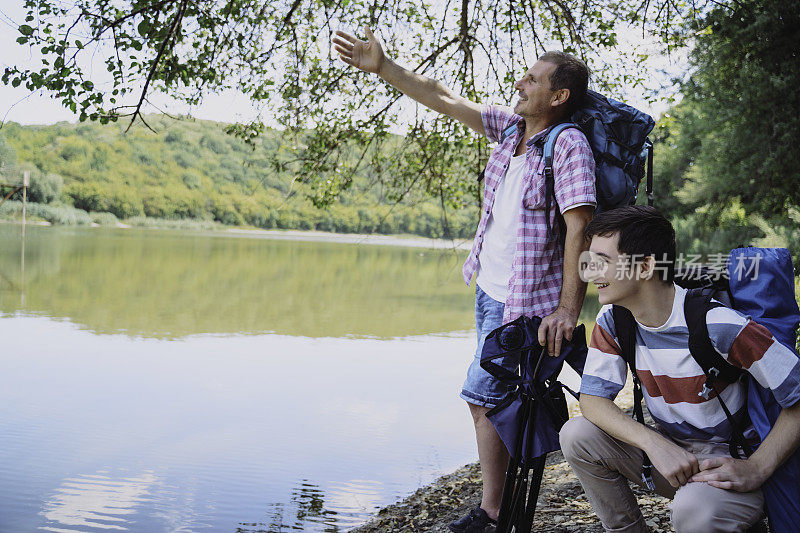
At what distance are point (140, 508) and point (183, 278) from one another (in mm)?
22202

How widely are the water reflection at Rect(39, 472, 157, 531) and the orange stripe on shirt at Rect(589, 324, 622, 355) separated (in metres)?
3.75

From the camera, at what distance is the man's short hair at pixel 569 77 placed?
9.42ft

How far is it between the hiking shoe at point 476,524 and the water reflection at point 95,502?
2791 millimetres

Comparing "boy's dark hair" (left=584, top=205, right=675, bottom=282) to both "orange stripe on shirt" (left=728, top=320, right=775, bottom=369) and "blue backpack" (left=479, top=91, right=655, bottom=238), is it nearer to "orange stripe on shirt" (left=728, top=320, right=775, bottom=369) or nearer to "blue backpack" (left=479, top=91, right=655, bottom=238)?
"orange stripe on shirt" (left=728, top=320, right=775, bottom=369)

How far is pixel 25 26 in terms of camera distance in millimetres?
4270

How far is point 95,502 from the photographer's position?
207 inches

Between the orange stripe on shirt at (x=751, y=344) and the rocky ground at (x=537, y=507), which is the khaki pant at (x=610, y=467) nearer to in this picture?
the orange stripe on shirt at (x=751, y=344)

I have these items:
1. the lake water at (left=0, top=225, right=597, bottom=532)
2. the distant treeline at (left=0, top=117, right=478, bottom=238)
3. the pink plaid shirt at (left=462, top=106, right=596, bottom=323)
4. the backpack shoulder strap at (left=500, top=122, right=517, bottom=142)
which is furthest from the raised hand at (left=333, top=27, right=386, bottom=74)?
the distant treeline at (left=0, top=117, right=478, bottom=238)

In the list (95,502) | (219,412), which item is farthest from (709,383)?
(219,412)

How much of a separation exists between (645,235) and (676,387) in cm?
46

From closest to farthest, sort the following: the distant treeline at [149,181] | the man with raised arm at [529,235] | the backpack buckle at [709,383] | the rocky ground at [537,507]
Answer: the backpack buckle at [709,383] < the man with raised arm at [529,235] < the rocky ground at [537,507] < the distant treeline at [149,181]

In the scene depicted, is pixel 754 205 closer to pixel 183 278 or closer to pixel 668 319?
pixel 668 319

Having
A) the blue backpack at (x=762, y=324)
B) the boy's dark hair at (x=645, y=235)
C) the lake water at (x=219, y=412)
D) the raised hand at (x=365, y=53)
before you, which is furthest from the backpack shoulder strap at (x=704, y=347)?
the lake water at (x=219, y=412)

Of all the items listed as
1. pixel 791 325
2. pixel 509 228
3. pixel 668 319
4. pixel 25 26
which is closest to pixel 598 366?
pixel 668 319
